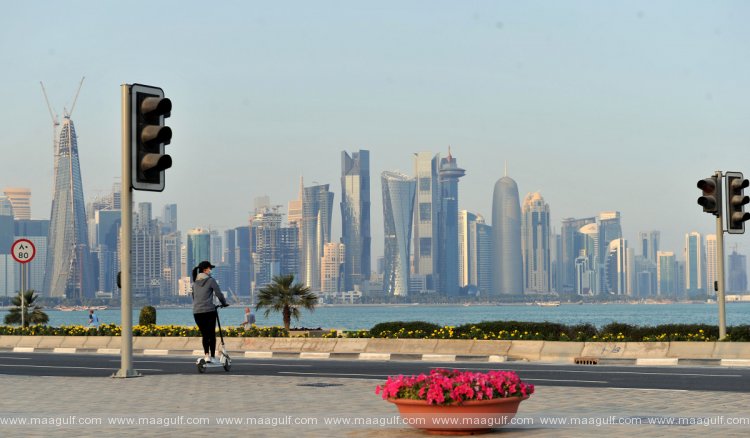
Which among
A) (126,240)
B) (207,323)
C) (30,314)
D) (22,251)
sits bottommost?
(30,314)

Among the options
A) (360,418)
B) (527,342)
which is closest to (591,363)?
(527,342)

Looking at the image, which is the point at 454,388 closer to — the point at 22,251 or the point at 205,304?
the point at 205,304

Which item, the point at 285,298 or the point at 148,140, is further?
the point at 285,298

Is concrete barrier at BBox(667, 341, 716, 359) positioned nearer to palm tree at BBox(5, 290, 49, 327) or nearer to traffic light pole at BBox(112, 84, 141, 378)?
traffic light pole at BBox(112, 84, 141, 378)

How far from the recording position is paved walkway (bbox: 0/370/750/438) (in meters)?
11.2

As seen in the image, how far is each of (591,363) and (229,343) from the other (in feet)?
35.9

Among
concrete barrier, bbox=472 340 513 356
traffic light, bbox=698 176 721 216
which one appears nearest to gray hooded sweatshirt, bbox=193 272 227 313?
concrete barrier, bbox=472 340 513 356

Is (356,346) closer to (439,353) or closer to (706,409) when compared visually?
(439,353)

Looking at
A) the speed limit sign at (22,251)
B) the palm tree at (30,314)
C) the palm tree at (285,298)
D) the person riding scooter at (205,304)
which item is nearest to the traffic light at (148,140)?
the person riding scooter at (205,304)

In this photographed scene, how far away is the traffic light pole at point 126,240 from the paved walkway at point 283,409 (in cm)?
55

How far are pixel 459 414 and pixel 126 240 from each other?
8.80m

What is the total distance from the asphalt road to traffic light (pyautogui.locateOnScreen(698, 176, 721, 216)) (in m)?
4.27

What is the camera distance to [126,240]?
18.1 metres

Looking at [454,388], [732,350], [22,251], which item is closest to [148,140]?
[454,388]
